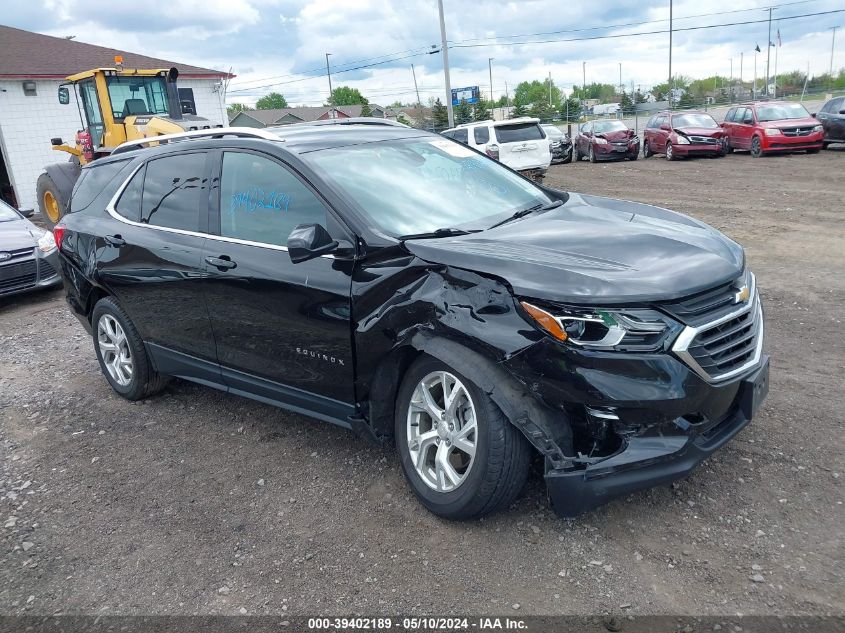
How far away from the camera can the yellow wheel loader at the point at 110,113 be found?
12844mm

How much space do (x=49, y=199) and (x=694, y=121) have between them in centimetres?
1771

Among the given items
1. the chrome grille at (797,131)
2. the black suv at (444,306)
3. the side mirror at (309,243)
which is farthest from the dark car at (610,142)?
the side mirror at (309,243)

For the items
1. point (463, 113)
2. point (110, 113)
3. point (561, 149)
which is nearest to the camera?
point (110, 113)

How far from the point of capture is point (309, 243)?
3387 mm

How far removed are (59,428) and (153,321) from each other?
1.05 metres

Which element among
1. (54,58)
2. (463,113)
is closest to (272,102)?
(463,113)

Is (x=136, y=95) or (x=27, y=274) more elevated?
(x=136, y=95)

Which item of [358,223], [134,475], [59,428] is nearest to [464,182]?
[358,223]

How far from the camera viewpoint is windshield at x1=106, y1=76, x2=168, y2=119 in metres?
13.4

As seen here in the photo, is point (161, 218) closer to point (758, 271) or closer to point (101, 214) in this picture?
point (101, 214)

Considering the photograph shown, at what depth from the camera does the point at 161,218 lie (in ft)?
15.3

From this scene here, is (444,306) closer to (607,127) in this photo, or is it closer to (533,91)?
(607,127)

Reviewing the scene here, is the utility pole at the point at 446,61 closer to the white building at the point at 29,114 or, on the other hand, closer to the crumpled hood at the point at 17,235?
the white building at the point at 29,114

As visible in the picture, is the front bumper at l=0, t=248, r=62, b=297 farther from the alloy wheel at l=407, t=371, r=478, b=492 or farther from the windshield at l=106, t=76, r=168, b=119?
the alloy wheel at l=407, t=371, r=478, b=492
